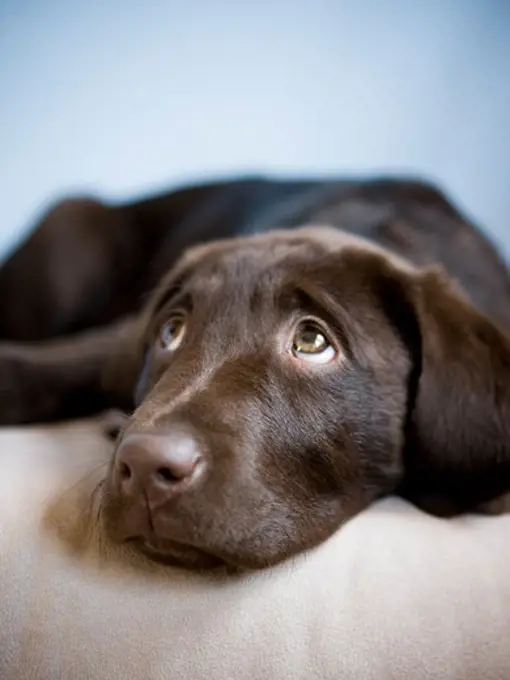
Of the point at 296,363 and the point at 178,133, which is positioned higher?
the point at 296,363

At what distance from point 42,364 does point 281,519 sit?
2.91ft

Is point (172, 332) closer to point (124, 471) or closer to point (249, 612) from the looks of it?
point (124, 471)

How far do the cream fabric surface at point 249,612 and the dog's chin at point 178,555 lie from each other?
1 centimetres

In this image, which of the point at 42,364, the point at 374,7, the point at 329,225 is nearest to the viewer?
the point at 42,364

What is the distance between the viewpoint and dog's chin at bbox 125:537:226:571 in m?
1.16

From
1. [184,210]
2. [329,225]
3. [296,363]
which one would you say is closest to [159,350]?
[296,363]

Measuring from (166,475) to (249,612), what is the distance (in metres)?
0.19

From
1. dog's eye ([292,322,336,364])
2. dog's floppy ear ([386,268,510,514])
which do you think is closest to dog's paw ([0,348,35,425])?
dog's eye ([292,322,336,364])

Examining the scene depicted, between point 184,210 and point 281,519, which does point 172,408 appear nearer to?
point 281,519

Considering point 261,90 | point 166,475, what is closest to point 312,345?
point 166,475

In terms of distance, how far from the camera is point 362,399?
1396mm

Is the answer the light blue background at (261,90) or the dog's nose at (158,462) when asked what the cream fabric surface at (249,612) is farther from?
the light blue background at (261,90)

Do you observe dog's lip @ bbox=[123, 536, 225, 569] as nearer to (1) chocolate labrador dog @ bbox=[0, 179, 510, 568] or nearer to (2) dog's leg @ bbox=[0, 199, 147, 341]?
(1) chocolate labrador dog @ bbox=[0, 179, 510, 568]

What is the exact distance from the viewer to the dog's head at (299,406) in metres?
1.15
